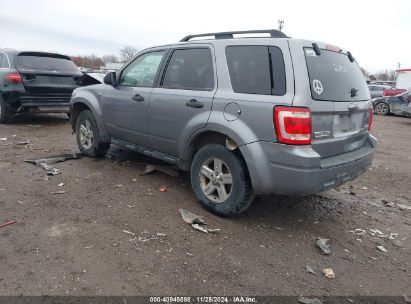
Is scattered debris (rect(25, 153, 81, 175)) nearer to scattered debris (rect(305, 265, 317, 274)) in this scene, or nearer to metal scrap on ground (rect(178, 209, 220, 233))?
metal scrap on ground (rect(178, 209, 220, 233))

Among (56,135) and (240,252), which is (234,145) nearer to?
(240,252)

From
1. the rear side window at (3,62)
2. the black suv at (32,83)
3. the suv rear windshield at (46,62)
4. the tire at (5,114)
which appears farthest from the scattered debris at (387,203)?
the rear side window at (3,62)

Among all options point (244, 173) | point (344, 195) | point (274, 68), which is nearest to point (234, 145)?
point (244, 173)

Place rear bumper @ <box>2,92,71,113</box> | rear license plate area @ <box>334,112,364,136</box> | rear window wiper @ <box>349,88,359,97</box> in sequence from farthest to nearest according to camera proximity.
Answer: rear bumper @ <box>2,92,71,113</box> < rear window wiper @ <box>349,88,359,97</box> < rear license plate area @ <box>334,112,364,136</box>

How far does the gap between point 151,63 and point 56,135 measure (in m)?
4.20

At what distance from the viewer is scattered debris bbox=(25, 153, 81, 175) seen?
516cm

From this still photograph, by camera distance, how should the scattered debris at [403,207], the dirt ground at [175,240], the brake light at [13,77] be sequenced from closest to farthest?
the dirt ground at [175,240] < the scattered debris at [403,207] < the brake light at [13,77]

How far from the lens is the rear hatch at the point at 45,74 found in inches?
321

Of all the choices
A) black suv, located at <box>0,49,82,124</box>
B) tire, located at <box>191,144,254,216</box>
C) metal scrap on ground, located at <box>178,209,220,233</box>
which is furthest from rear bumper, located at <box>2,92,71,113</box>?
metal scrap on ground, located at <box>178,209,220,233</box>

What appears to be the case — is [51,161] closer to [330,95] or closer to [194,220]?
[194,220]

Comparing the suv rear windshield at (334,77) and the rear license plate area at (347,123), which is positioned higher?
the suv rear windshield at (334,77)

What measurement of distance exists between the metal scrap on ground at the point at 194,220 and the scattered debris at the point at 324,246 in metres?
1.01

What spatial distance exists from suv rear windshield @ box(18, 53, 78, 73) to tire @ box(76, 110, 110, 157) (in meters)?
3.33

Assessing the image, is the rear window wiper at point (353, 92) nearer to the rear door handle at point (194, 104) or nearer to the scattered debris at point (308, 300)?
the rear door handle at point (194, 104)
